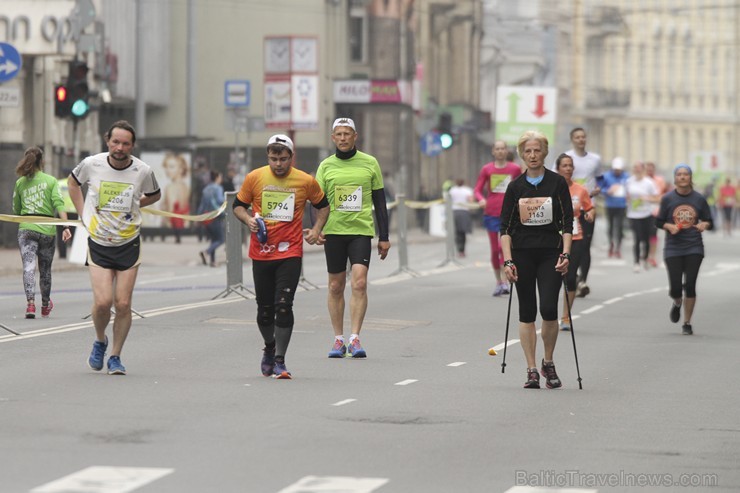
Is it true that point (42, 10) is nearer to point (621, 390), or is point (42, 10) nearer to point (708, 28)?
point (621, 390)

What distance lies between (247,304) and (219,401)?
9194 millimetres

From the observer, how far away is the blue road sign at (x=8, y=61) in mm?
25234

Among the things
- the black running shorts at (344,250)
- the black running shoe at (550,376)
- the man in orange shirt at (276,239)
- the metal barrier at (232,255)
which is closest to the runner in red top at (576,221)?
the black running shorts at (344,250)

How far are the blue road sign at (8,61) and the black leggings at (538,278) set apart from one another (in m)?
13.6

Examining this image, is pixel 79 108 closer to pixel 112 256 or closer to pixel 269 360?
pixel 112 256

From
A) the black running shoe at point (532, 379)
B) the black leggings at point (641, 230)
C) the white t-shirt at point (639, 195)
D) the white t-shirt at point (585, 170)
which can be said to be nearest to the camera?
the black running shoe at point (532, 379)

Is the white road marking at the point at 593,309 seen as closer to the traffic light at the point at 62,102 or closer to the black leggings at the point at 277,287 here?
the black leggings at the point at 277,287

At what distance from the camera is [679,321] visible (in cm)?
2022

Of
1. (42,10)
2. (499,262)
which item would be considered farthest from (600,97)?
(499,262)

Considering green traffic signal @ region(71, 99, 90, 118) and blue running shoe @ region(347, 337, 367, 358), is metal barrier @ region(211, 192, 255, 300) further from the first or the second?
green traffic signal @ region(71, 99, 90, 118)

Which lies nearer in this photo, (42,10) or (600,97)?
(42,10)

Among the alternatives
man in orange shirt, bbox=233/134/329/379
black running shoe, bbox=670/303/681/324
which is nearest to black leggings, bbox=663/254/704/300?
black running shoe, bbox=670/303/681/324

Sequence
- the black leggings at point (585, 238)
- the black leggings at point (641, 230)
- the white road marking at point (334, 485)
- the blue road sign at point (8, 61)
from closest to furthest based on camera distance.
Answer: the white road marking at point (334, 485) < the black leggings at point (585, 238) < the blue road sign at point (8, 61) < the black leggings at point (641, 230)

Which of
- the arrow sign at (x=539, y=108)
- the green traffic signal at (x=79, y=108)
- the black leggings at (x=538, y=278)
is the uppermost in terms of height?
the arrow sign at (x=539, y=108)
